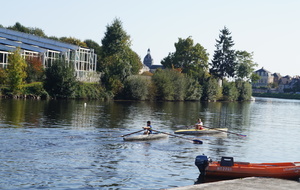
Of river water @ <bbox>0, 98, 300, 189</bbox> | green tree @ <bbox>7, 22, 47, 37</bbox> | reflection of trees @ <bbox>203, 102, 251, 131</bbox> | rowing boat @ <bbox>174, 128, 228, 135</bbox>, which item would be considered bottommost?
river water @ <bbox>0, 98, 300, 189</bbox>

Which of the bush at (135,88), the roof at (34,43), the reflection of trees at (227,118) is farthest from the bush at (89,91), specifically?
the reflection of trees at (227,118)

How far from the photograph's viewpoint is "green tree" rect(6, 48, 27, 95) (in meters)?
70.6

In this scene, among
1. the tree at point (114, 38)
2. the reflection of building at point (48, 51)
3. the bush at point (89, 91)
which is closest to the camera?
the reflection of building at point (48, 51)

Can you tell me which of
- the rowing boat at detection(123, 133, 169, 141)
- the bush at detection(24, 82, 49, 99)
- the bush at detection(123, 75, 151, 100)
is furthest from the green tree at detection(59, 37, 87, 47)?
the rowing boat at detection(123, 133, 169, 141)

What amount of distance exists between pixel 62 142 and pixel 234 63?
113 metres

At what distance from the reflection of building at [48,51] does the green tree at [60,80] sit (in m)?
3.71

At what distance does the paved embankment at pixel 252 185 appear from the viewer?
17.3 metres

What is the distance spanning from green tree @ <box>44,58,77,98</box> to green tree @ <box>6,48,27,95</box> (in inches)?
200

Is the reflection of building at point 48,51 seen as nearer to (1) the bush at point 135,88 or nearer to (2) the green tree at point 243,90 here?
(1) the bush at point 135,88

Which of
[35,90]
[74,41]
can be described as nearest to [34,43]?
[35,90]

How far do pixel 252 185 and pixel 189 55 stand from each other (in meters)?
112

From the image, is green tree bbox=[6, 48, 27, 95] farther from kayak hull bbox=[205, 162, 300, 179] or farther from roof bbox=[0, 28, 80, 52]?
kayak hull bbox=[205, 162, 300, 179]

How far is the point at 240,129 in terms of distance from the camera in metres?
47.5

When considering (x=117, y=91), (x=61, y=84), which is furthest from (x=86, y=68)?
(x=61, y=84)
